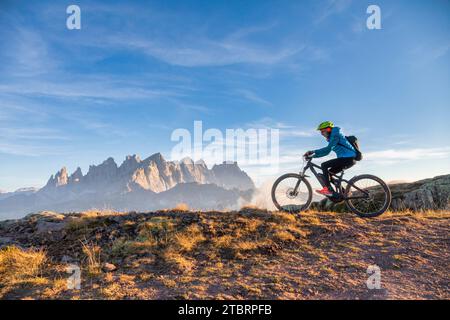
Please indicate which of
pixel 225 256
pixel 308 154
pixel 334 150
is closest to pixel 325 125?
pixel 334 150

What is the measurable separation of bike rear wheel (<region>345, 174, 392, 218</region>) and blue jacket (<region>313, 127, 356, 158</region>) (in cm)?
112

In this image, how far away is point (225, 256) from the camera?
7.14 meters

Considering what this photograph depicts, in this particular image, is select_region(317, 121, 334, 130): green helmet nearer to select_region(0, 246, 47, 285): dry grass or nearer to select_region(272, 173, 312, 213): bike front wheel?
select_region(272, 173, 312, 213): bike front wheel

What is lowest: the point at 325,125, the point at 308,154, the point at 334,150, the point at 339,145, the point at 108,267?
the point at 108,267

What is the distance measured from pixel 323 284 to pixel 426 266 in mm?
2992

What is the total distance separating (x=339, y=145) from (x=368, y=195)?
2.31m

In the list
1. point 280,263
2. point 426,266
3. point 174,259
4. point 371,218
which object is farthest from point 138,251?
point 371,218

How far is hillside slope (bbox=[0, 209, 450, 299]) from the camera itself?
5109 millimetres

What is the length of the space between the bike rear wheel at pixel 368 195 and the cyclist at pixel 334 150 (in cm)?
80

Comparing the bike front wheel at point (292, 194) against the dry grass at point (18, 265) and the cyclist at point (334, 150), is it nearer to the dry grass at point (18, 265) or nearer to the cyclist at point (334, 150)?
the cyclist at point (334, 150)

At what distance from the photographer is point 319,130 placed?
10.2 m

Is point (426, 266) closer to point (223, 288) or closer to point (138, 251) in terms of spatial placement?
point (223, 288)

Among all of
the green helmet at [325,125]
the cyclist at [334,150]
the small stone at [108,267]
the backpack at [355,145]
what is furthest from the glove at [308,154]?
the small stone at [108,267]

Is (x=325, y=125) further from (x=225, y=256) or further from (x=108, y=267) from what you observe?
(x=108, y=267)
